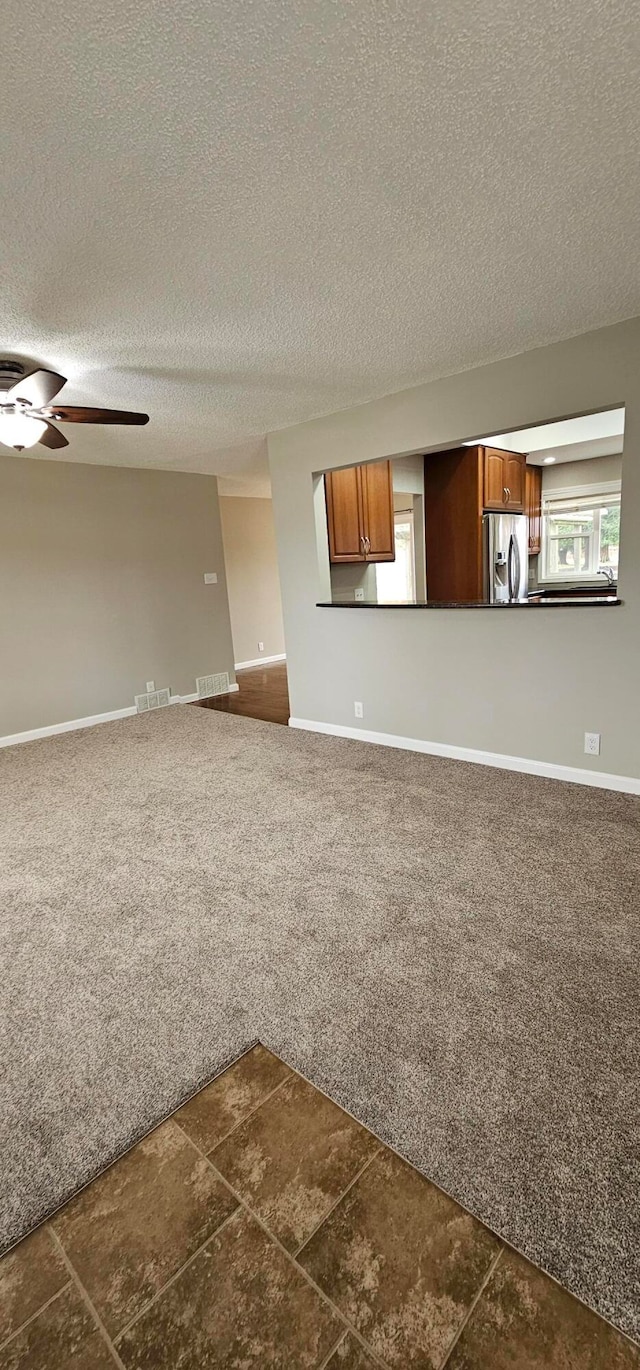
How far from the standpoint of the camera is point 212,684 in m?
6.08

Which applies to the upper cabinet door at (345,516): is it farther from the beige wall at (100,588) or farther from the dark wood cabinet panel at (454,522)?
the beige wall at (100,588)

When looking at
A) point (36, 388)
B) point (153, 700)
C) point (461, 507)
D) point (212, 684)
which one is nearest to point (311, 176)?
point (36, 388)

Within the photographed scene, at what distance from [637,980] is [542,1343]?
1.01 m

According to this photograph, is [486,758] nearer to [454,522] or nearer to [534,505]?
[454,522]

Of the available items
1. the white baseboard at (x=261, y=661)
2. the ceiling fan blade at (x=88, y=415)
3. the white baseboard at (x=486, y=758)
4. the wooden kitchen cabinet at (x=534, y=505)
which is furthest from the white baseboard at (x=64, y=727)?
the wooden kitchen cabinet at (x=534, y=505)

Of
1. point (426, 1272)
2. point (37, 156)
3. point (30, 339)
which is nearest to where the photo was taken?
point (426, 1272)

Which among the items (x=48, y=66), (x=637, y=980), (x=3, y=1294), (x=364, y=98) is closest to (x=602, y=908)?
(x=637, y=980)

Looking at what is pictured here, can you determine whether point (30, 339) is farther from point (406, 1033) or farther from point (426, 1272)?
point (426, 1272)

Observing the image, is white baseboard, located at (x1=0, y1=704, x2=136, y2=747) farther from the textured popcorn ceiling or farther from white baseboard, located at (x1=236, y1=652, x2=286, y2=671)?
the textured popcorn ceiling

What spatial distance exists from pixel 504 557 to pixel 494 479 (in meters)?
0.72

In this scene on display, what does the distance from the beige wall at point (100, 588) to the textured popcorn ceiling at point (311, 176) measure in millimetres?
2201

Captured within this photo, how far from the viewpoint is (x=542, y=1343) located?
94 centimetres

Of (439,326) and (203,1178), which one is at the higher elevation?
(439,326)

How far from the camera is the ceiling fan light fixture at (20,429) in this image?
2641 mm
